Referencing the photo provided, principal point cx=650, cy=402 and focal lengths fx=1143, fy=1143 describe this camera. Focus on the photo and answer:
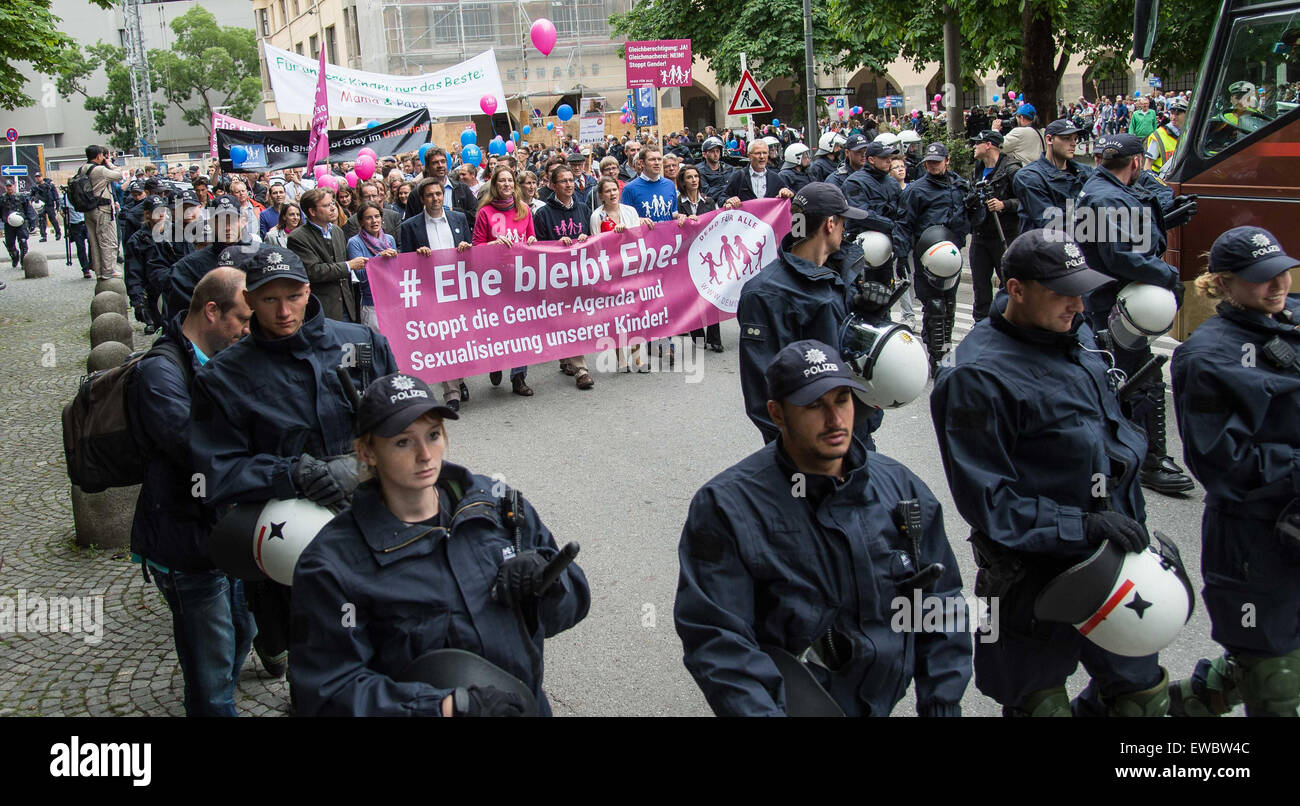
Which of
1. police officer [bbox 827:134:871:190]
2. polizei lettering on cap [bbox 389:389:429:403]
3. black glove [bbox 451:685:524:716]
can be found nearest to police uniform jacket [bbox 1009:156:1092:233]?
police officer [bbox 827:134:871:190]

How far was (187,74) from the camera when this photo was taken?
92.3m

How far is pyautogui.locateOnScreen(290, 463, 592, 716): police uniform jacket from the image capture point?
2.70m

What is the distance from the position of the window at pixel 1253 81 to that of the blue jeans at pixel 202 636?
743 cm

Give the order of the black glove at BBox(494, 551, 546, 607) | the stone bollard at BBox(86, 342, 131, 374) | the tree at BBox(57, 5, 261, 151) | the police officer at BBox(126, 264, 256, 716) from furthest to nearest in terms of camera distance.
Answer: the tree at BBox(57, 5, 261, 151)
the stone bollard at BBox(86, 342, 131, 374)
the police officer at BBox(126, 264, 256, 716)
the black glove at BBox(494, 551, 546, 607)

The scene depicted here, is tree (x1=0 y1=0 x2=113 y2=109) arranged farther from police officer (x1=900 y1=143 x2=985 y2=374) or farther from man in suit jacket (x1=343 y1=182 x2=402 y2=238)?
police officer (x1=900 y1=143 x2=985 y2=374)

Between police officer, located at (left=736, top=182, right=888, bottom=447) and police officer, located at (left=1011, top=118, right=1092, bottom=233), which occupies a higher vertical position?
police officer, located at (left=1011, top=118, right=1092, bottom=233)

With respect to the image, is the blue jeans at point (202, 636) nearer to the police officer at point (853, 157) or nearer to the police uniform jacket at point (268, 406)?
the police uniform jacket at point (268, 406)

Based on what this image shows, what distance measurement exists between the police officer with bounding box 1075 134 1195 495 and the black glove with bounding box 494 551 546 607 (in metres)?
4.74

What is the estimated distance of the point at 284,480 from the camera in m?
3.69

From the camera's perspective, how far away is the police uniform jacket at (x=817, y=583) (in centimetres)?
287

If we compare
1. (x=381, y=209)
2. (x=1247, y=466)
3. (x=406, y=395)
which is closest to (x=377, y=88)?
(x=381, y=209)

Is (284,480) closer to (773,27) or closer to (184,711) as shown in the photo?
(184,711)

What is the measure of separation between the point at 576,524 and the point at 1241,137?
557 cm
